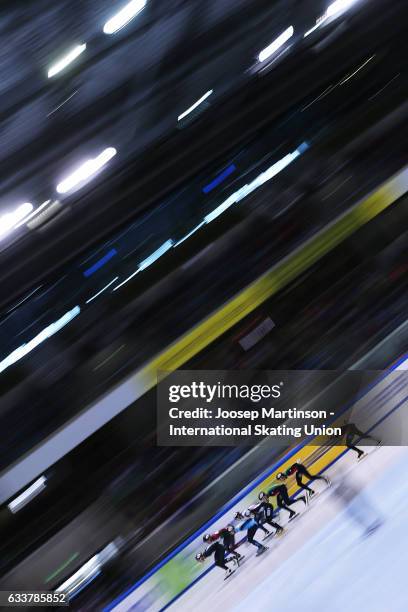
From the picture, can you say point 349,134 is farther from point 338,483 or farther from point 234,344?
point 338,483

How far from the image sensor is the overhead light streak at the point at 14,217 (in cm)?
142

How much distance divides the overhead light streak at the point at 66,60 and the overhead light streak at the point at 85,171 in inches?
7.8

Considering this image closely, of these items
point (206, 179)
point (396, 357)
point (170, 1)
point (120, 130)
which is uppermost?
point (170, 1)

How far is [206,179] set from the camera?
1511 mm

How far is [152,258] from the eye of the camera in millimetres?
1454

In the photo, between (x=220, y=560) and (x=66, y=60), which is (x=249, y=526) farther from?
(x=66, y=60)

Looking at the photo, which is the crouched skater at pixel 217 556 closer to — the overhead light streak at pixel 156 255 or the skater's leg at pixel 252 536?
the skater's leg at pixel 252 536

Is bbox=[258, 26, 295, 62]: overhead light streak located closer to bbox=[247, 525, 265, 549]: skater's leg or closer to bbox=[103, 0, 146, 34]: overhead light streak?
bbox=[103, 0, 146, 34]: overhead light streak

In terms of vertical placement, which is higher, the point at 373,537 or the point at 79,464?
the point at 79,464

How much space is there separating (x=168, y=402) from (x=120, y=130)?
603 mm

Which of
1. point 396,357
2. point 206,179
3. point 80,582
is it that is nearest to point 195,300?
point 206,179

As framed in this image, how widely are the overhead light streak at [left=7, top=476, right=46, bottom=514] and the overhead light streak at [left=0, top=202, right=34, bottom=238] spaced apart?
523 mm

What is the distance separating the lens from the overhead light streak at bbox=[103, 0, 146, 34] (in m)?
1.49

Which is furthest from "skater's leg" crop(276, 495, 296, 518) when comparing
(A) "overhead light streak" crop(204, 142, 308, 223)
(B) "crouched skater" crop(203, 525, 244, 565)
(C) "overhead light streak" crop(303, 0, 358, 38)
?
(C) "overhead light streak" crop(303, 0, 358, 38)
